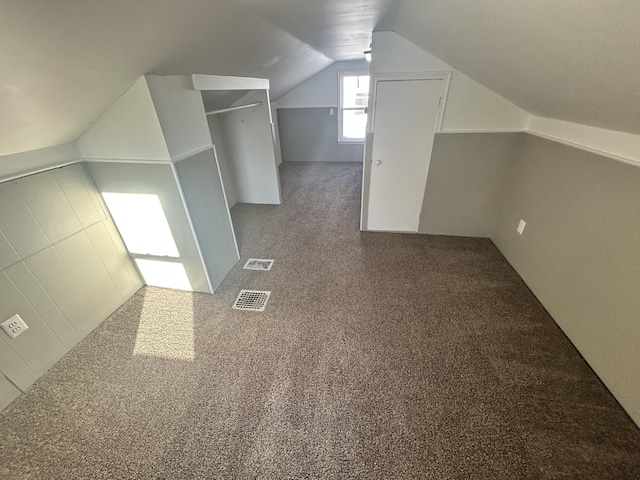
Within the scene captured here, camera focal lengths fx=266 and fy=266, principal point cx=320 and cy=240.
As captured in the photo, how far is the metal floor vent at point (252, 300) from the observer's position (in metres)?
2.33

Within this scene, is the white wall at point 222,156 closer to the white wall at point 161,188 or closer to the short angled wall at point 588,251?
the white wall at point 161,188

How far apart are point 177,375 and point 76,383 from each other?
668 millimetres

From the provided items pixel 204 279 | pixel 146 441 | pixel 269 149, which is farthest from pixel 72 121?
pixel 269 149

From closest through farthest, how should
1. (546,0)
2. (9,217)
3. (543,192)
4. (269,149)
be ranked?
(546,0) < (9,217) < (543,192) < (269,149)

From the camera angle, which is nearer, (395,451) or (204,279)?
(395,451)

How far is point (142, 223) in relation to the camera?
7.30 feet

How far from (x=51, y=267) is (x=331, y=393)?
2.10 meters

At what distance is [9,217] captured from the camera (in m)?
1.63

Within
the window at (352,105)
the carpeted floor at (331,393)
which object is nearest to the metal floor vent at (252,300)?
the carpeted floor at (331,393)

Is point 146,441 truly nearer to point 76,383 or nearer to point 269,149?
point 76,383

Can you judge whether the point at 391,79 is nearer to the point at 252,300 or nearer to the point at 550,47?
the point at 550,47

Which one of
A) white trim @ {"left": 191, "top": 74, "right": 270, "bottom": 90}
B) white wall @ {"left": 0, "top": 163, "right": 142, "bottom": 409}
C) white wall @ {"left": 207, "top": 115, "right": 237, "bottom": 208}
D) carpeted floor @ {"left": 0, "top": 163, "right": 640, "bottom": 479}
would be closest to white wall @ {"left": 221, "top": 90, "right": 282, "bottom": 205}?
white wall @ {"left": 207, "top": 115, "right": 237, "bottom": 208}

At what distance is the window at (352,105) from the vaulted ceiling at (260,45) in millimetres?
3708

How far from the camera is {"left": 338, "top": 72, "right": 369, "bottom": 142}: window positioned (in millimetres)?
5633
